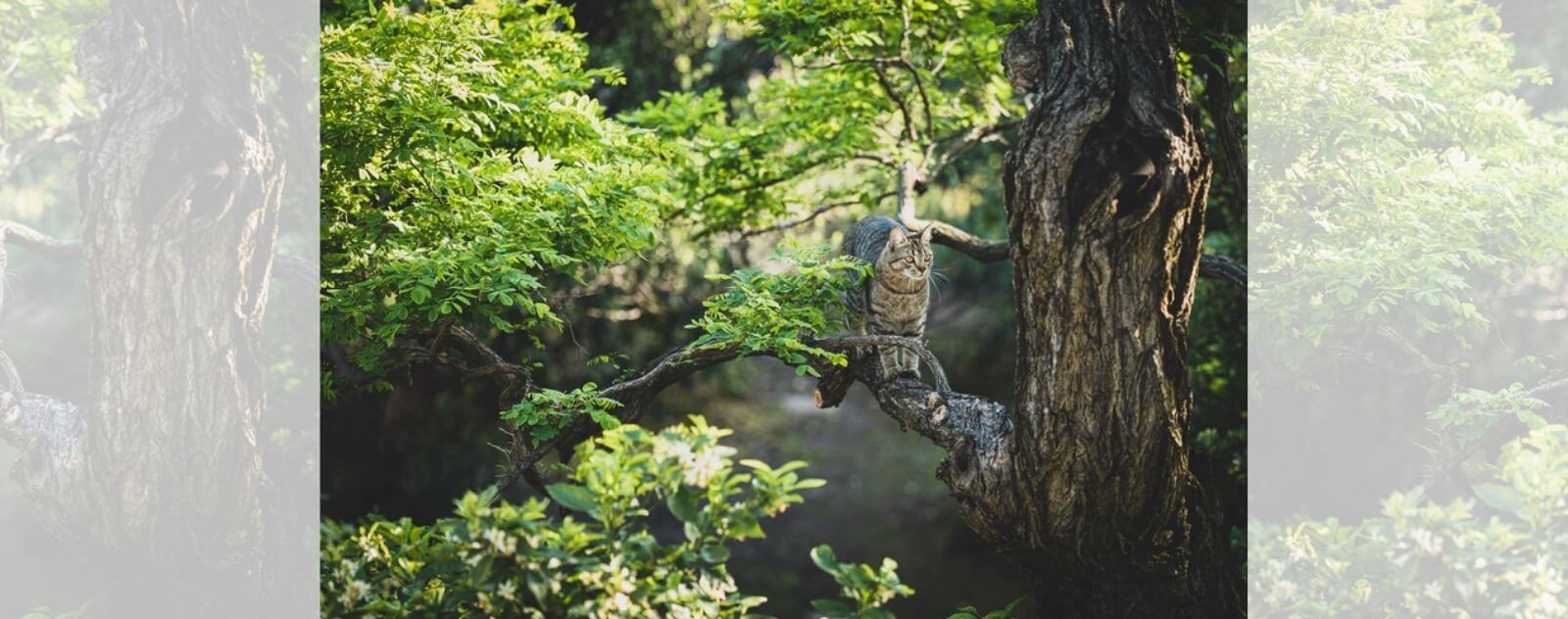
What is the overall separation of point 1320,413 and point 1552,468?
2048 mm

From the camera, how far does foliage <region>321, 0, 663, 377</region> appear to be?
112 inches

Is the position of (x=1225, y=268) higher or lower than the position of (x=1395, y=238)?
lower

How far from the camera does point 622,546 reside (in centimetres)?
229

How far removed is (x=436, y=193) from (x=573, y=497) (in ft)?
3.39

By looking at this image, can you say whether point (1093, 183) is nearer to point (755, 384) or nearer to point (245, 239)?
point (245, 239)

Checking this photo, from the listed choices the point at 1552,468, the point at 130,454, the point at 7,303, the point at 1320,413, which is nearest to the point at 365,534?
the point at 130,454

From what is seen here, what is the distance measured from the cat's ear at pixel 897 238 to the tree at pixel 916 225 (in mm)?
166

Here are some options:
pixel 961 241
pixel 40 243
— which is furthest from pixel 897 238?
pixel 40 243

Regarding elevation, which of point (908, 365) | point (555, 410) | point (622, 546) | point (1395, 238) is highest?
point (1395, 238)

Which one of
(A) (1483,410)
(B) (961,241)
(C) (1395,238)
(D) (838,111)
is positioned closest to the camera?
(A) (1483,410)

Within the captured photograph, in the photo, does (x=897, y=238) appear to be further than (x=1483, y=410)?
No

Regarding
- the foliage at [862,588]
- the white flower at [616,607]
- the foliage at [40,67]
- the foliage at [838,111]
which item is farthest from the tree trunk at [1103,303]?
the foliage at [40,67]

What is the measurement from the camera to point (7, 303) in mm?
2881

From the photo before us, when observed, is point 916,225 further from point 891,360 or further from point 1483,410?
point 1483,410
